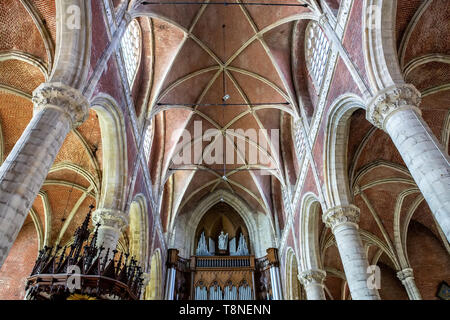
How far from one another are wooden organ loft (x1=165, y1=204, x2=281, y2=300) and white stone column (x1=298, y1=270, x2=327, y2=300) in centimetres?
422

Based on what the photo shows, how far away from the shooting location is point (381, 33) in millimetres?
8242

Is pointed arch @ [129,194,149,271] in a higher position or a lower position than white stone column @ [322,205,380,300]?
higher

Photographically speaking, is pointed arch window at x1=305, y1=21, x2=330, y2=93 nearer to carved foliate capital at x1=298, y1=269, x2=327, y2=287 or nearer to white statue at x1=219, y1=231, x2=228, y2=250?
carved foliate capital at x1=298, y1=269, x2=327, y2=287

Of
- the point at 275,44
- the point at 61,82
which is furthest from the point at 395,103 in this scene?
the point at 275,44

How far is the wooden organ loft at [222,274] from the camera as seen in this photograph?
716 inches

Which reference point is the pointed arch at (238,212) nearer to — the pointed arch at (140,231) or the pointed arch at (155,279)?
the pointed arch at (155,279)

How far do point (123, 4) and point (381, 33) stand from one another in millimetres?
7585

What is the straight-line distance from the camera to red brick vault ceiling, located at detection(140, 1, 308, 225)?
48.9 ft

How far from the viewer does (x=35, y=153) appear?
5754mm

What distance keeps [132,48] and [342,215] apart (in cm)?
1005

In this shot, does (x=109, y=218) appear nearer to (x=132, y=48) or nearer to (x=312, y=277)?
(x=132, y=48)

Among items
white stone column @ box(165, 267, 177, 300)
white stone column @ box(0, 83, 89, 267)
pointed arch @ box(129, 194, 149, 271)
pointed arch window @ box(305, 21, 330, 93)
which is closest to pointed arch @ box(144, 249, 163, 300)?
white stone column @ box(165, 267, 177, 300)

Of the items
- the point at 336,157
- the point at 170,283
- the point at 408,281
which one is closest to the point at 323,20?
the point at 336,157
